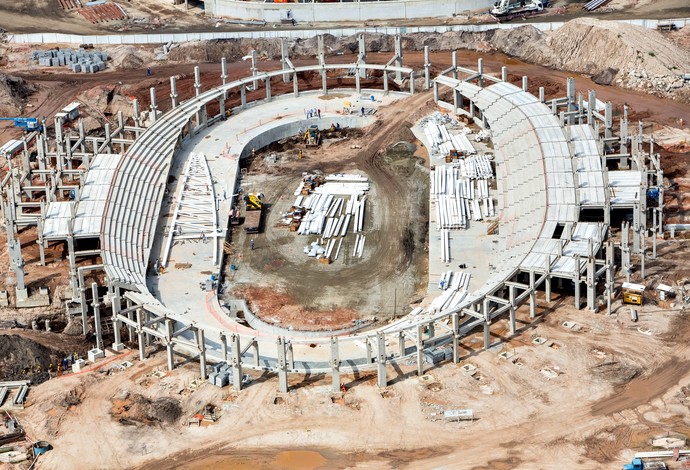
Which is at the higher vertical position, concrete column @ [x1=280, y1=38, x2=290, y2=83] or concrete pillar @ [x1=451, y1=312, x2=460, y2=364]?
concrete column @ [x1=280, y1=38, x2=290, y2=83]

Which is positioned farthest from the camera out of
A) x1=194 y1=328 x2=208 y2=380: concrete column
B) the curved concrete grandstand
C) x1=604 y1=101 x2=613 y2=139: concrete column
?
x1=604 y1=101 x2=613 y2=139: concrete column

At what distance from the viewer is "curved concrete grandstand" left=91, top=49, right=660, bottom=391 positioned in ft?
252

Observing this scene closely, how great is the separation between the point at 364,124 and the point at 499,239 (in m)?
24.4

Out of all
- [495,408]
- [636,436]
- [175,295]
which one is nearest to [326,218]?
[175,295]

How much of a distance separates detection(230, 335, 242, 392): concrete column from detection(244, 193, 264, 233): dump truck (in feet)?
65.8

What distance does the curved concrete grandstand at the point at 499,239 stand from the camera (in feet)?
252

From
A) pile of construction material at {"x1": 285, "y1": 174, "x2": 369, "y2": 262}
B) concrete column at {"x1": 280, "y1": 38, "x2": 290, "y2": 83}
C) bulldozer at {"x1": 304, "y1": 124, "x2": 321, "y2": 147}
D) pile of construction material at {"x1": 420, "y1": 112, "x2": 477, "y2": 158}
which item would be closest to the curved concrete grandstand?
pile of construction material at {"x1": 420, "y1": 112, "x2": 477, "y2": 158}

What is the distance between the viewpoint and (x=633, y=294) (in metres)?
81.4

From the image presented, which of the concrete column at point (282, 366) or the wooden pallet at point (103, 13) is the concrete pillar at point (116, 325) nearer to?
the concrete column at point (282, 366)

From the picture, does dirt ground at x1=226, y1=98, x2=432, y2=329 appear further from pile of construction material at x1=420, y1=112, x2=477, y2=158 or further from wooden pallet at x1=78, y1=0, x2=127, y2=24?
wooden pallet at x1=78, y1=0, x2=127, y2=24

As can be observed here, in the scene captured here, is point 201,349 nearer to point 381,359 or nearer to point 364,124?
point 381,359

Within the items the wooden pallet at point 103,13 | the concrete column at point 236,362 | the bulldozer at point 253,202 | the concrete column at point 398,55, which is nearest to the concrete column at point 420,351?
the concrete column at point 236,362

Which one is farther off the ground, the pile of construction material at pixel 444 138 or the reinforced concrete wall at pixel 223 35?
the reinforced concrete wall at pixel 223 35

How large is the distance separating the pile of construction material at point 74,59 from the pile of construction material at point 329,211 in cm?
3481
